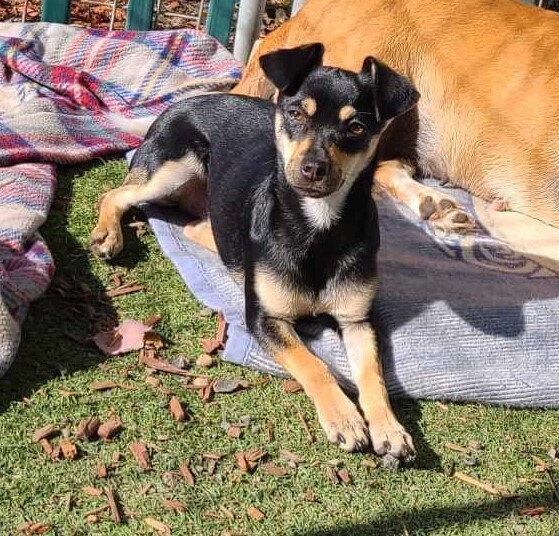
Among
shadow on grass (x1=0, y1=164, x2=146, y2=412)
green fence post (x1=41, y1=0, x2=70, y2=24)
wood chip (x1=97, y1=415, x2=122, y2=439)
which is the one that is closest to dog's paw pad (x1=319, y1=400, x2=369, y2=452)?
wood chip (x1=97, y1=415, x2=122, y2=439)

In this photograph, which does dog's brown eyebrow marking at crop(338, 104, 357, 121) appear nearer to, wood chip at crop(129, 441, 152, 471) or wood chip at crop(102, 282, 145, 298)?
wood chip at crop(102, 282, 145, 298)

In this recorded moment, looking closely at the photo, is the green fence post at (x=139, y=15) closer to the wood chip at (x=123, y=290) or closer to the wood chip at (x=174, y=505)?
the wood chip at (x=123, y=290)

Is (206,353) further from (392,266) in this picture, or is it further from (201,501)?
(392,266)

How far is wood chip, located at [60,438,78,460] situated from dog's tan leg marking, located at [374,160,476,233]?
7.99ft

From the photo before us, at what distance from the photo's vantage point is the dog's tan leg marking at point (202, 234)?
4.44 metres

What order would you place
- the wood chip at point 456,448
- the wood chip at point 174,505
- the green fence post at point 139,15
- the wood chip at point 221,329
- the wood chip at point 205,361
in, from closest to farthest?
the wood chip at point 174,505
the wood chip at point 456,448
the wood chip at point 205,361
the wood chip at point 221,329
the green fence post at point 139,15

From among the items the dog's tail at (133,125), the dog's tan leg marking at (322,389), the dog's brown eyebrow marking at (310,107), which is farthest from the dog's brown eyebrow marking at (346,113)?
the dog's tail at (133,125)

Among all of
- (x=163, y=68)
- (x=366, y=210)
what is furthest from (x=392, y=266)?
(x=163, y=68)

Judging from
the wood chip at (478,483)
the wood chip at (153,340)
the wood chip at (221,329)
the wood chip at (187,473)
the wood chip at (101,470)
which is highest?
the wood chip at (478,483)

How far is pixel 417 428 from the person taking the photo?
3498mm

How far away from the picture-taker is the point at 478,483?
328 cm

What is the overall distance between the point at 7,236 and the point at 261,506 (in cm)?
172

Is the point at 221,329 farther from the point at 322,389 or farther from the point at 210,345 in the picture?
the point at 322,389

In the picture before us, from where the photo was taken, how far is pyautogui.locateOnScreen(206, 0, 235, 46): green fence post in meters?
6.43
